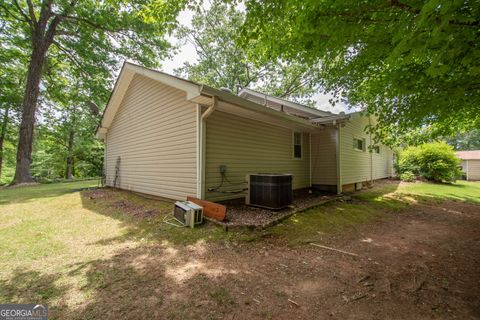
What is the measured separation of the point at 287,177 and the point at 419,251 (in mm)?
3034

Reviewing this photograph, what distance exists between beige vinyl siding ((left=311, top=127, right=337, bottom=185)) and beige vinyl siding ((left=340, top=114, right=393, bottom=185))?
385 millimetres

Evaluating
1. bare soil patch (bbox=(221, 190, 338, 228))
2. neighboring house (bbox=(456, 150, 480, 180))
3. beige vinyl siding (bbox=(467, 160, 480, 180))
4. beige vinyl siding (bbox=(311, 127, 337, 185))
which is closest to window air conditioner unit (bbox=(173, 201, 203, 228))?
bare soil patch (bbox=(221, 190, 338, 228))

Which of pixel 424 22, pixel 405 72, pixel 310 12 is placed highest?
pixel 310 12

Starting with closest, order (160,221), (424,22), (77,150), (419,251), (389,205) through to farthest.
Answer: (424,22)
(419,251)
(160,221)
(389,205)
(77,150)

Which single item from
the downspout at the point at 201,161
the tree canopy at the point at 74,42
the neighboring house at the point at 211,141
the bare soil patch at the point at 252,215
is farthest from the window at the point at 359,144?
the tree canopy at the point at 74,42

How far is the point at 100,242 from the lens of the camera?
399 centimetres

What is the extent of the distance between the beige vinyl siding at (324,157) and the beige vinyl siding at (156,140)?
241 inches

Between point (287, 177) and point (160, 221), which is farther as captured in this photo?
point (287, 177)

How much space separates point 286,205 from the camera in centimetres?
582

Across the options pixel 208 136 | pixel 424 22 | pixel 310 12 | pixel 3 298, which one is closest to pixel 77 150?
pixel 208 136

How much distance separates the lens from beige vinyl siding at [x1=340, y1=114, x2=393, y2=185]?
950 cm

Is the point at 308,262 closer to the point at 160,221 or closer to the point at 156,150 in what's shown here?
the point at 160,221

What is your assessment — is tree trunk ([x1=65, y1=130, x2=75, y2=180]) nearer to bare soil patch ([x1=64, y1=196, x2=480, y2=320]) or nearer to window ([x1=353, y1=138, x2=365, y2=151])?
bare soil patch ([x1=64, y1=196, x2=480, y2=320])

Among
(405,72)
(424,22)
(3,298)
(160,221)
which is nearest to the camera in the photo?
(424,22)
